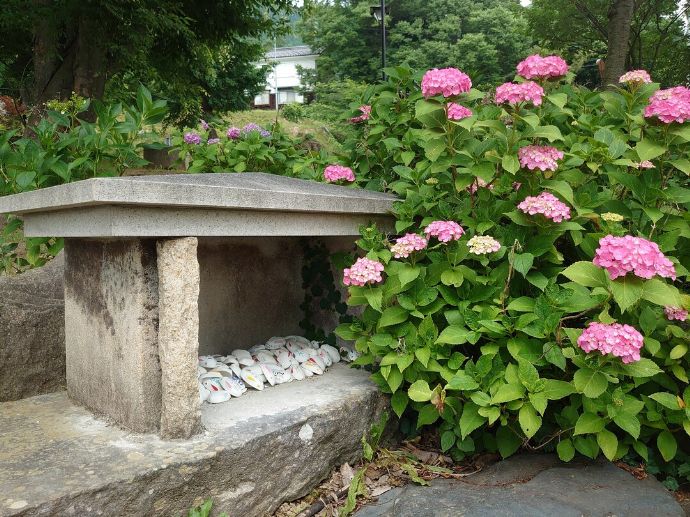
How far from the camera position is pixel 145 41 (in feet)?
19.2

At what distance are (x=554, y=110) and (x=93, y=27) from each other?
492 cm

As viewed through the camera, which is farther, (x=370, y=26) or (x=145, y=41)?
(x=370, y=26)

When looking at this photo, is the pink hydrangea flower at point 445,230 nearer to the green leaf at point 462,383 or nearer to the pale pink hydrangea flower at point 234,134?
the green leaf at point 462,383

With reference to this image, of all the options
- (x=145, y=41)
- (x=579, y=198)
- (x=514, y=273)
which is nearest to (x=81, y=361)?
(x=514, y=273)

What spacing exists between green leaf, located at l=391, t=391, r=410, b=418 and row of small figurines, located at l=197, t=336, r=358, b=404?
1.57 feet

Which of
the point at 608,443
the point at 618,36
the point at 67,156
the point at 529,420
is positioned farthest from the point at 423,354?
the point at 618,36

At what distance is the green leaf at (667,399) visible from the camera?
2.18 metres

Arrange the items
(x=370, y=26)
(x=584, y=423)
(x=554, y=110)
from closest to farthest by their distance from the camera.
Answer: (x=584, y=423) < (x=554, y=110) < (x=370, y=26)

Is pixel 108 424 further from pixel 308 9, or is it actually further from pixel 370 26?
pixel 370 26

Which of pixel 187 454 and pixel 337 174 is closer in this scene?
pixel 187 454

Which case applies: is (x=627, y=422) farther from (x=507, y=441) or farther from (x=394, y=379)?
(x=394, y=379)

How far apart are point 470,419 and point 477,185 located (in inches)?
42.5

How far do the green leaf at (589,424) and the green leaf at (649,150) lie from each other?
42.0 inches

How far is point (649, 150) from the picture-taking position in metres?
2.37
